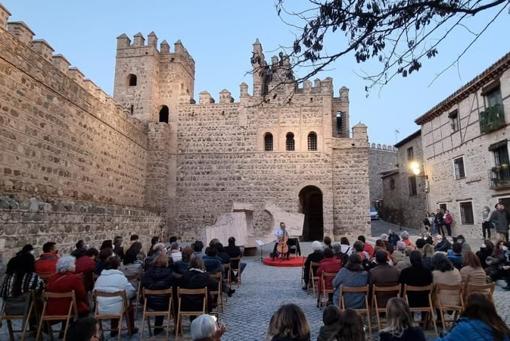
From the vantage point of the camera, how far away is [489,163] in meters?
13.9

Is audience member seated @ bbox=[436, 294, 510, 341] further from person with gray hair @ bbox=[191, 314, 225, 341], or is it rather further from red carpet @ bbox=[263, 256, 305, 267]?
red carpet @ bbox=[263, 256, 305, 267]

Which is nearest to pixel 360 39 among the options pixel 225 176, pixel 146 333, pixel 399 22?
pixel 399 22

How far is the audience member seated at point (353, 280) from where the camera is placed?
4.61 m

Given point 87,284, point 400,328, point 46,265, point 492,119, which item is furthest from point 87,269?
point 492,119

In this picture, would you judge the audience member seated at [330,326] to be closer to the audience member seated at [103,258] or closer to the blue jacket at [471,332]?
the blue jacket at [471,332]

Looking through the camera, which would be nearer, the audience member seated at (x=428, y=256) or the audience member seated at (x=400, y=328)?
the audience member seated at (x=400, y=328)

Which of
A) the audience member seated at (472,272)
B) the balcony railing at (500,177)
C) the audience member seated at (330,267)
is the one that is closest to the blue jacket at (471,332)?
the audience member seated at (472,272)

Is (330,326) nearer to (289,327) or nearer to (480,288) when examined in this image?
(289,327)

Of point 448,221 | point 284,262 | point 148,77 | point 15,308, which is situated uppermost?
point 148,77

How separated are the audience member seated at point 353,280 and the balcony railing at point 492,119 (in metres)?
11.8

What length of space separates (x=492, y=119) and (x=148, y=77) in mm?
15805

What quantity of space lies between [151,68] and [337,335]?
18.1 metres

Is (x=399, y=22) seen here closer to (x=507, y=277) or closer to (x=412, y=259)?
(x=412, y=259)

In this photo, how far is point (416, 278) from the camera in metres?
4.54
